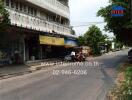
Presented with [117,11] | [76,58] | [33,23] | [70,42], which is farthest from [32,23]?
[70,42]

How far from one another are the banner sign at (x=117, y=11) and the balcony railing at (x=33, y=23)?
27.4 ft

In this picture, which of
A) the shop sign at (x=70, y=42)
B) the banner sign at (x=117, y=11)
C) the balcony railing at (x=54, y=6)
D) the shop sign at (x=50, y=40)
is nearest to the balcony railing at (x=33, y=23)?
the shop sign at (x=50, y=40)

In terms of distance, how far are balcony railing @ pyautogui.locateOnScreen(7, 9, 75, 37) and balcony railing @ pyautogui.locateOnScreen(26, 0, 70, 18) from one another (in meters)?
1.68

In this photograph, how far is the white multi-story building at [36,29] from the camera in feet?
115

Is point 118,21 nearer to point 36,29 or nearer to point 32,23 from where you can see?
point 36,29

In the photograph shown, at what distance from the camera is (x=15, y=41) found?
36375 mm

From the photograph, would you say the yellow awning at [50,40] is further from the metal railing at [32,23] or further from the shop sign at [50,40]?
the metal railing at [32,23]

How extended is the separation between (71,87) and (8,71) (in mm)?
10946

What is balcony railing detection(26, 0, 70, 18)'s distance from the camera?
41.7 meters

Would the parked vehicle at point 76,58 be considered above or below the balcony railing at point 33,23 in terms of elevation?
below

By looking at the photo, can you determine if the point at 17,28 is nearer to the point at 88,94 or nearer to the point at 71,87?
the point at 71,87

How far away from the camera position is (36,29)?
39125 millimetres

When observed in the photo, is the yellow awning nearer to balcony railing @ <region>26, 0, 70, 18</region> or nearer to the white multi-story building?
the white multi-story building

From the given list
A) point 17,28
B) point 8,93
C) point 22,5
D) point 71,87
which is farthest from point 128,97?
point 22,5
